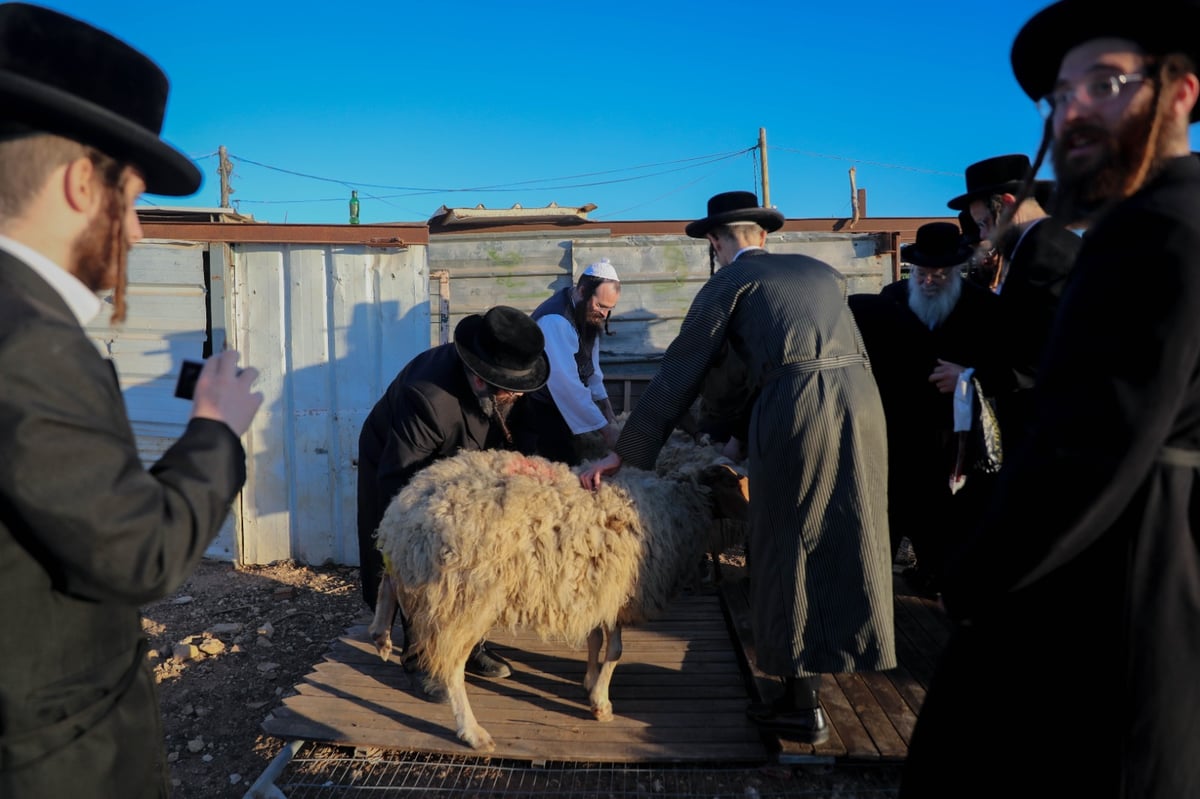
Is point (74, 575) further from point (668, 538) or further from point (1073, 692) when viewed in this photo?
point (668, 538)

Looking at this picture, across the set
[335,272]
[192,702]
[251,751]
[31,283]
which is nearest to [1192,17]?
[31,283]

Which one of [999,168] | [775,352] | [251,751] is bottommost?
[251,751]

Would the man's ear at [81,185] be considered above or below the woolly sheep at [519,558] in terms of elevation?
above

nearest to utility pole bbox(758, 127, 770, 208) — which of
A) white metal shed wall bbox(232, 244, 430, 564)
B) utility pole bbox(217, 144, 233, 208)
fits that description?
white metal shed wall bbox(232, 244, 430, 564)

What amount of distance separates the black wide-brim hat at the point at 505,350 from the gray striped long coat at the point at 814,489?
1.22 m

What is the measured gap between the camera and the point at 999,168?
4.38 metres

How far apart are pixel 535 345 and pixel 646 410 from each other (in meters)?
0.79

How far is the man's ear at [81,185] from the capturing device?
49.4 inches

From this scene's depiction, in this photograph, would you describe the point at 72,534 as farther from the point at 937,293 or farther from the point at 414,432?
the point at 937,293

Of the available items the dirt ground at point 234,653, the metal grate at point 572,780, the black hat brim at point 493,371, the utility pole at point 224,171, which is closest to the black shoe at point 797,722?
the metal grate at point 572,780

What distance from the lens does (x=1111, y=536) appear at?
131 cm

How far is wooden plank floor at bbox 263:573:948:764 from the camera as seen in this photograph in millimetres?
3217

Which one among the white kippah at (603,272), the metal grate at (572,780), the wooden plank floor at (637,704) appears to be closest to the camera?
the metal grate at (572,780)

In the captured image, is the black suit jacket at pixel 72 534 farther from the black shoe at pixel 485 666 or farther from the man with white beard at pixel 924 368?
the man with white beard at pixel 924 368
